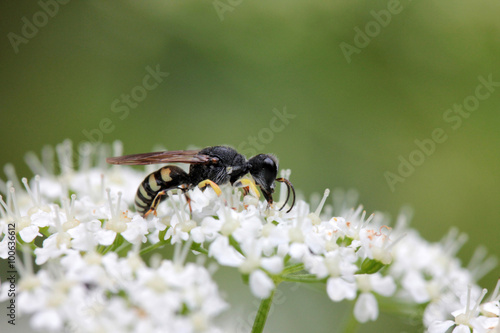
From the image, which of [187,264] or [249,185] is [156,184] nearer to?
[249,185]

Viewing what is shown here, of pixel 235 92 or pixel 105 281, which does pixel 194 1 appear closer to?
pixel 235 92

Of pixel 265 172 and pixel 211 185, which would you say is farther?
pixel 265 172

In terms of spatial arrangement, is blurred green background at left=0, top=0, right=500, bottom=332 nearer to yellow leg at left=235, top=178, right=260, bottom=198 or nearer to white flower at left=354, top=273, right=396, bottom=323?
yellow leg at left=235, top=178, right=260, bottom=198

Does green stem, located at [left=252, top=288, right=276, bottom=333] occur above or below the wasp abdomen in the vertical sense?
below

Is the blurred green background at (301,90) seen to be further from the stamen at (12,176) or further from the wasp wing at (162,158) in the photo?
the wasp wing at (162,158)

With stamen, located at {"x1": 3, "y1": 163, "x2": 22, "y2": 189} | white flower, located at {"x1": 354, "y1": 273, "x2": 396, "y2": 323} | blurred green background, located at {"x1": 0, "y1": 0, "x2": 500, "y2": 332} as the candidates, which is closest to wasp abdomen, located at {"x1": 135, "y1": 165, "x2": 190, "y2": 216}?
stamen, located at {"x1": 3, "y1": 163, "x2": 22, "y2": 189}

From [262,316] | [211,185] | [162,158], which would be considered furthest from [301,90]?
[262,316]

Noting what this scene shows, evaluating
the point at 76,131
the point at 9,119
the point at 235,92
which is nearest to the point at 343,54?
the point at 235,92
